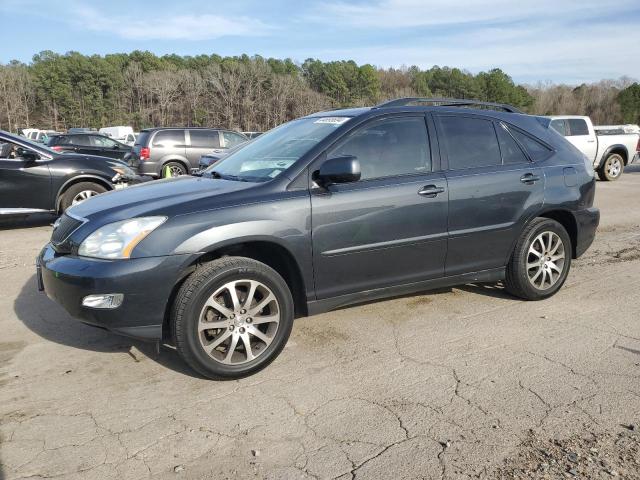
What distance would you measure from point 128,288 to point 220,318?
587 millimetres

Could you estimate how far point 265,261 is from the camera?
12.2 feet

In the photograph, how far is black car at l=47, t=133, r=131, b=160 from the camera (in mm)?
19891

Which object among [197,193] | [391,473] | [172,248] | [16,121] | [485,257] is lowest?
[391,473]

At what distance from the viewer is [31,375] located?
136 inches

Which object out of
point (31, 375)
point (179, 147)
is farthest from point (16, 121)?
point (31, 375)

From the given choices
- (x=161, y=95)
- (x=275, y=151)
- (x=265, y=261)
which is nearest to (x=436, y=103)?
(x=275, y=151)

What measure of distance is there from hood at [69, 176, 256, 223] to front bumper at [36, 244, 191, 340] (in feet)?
1.05

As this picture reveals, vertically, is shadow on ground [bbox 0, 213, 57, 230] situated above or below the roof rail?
below

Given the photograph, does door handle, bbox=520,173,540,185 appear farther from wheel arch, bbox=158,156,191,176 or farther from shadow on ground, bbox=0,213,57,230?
wheel arch, bbox=158,156,191,176

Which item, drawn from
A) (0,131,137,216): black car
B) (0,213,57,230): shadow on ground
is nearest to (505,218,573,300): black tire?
(0,131,137,216): black car

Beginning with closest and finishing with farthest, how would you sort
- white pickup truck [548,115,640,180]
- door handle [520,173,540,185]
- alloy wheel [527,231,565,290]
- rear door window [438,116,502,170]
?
rear door window [438,116,502,170], door handle [520,173,540,185], alloy wheel [527,231,565,290], white pickup truck [548,115,640,180]

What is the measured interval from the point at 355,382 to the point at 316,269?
0.80 meters

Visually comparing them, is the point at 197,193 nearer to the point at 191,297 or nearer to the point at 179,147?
the point at 191,297

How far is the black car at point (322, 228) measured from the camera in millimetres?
3238
